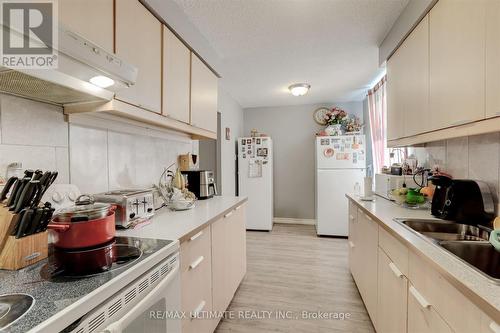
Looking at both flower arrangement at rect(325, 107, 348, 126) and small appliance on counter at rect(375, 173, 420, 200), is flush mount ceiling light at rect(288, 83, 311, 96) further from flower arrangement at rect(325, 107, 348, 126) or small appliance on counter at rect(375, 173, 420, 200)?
small appliance on counter at rect(375, 173, 420, 200)

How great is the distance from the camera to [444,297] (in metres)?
0.82

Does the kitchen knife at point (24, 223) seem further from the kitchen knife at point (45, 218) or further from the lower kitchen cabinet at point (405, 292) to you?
the lower kitchen cabinet at point (405, 292)

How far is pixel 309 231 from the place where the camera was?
13.6 feet

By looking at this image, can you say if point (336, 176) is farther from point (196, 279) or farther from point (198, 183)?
point (196, 279)

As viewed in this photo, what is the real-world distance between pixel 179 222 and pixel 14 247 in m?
0.70

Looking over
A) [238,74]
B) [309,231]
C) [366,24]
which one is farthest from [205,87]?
[309,231]

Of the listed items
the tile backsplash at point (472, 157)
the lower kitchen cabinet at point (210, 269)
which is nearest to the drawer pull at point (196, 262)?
the lower kitchen cabinet at point (210, 269)

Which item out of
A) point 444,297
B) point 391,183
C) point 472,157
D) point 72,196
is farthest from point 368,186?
point 72,196

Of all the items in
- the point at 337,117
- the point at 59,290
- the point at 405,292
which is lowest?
the point at 405,292

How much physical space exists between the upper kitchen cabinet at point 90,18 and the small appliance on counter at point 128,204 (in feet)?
2.45

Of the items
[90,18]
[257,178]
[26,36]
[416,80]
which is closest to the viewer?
[26,36]

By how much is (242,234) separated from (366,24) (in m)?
2.15

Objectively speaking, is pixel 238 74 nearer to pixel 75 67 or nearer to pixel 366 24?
pixel 366 24

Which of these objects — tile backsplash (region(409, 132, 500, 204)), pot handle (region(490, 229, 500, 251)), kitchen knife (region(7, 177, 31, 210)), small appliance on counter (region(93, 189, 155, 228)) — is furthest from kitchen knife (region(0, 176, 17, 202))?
tile backsplash (region(409, 132, 500, 204))
